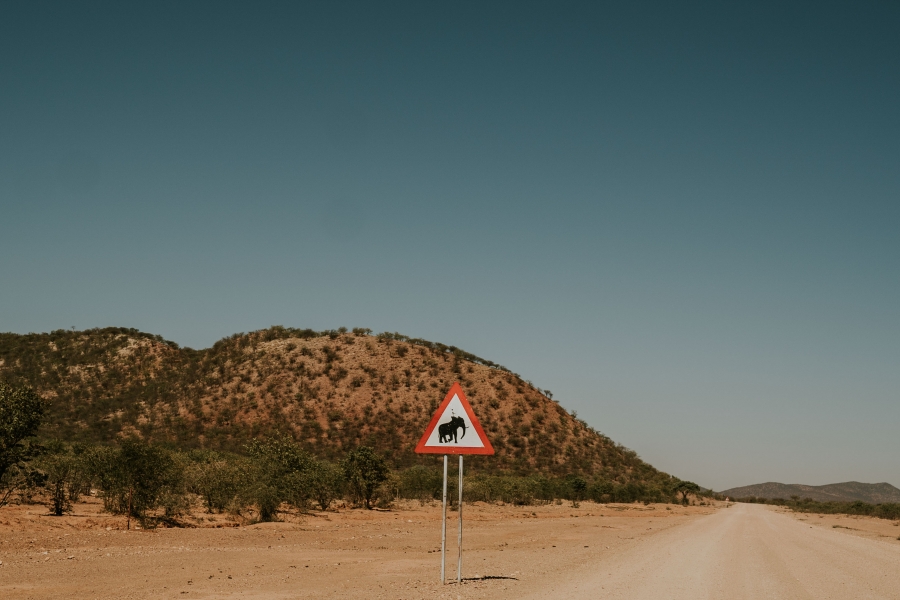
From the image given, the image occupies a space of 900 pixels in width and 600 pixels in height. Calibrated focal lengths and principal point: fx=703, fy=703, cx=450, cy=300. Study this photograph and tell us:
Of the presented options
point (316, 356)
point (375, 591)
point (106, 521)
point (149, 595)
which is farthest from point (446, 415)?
point (316, 356)

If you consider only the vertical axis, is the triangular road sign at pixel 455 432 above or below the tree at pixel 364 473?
above

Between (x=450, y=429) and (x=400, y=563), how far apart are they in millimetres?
4887

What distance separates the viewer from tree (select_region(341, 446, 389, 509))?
3544 centimetres

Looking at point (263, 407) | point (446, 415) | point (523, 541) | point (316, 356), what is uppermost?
point (316, 356)

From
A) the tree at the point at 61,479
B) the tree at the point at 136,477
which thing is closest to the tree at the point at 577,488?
the tree at the point at 61,479

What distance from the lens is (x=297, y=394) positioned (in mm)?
74750

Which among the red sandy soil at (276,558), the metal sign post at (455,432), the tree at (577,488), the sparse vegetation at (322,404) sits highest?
the sparse vegetation at (322,404)

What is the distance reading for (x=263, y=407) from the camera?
237 ft

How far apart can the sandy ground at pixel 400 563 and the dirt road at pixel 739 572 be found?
39mm

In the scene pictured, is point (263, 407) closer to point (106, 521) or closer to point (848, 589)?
point (106, 521)

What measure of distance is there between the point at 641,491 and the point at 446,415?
5432cm

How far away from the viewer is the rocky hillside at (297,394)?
221 ft

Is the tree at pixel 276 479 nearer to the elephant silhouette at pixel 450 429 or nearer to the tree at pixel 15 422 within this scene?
the tree at pixel 15 422

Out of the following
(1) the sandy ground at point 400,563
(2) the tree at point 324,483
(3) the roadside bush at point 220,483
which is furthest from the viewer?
(2) the tree at point 324,483
